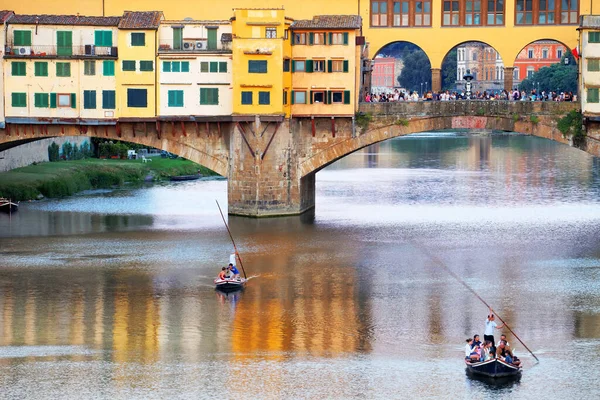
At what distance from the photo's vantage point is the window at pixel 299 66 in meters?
78.7

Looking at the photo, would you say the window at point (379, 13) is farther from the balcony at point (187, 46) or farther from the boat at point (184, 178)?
the boat at point (184, 178)

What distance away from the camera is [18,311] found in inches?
2100

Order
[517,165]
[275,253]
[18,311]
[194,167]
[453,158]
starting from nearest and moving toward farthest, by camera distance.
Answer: [18,311], [275,253], [194,167], [517,165], [453,158]

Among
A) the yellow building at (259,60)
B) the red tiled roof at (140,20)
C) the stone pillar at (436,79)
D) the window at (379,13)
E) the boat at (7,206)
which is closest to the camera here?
the yellow building at (259,60)

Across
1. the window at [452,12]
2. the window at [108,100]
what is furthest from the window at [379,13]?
the window at [108,100]

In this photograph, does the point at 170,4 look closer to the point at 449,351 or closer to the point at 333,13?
the point at 333,13

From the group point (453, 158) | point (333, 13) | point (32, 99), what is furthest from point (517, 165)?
point (32, 99)

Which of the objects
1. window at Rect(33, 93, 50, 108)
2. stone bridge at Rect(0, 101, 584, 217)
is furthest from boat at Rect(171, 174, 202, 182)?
window at Rect(33, 93, 50, 108)

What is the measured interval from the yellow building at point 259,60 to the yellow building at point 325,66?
119cm

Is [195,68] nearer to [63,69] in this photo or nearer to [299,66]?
[299,66]

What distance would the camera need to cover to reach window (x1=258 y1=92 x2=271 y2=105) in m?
77.4

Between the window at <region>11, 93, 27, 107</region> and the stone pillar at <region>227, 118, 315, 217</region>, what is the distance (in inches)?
519

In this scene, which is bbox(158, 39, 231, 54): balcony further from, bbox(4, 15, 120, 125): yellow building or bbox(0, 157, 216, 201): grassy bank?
bbox(0, 157, 216, 201): grassy bank

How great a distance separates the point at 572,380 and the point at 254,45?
39.1 m
